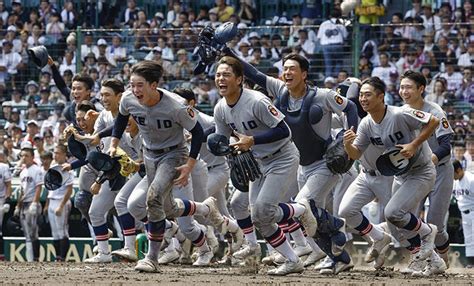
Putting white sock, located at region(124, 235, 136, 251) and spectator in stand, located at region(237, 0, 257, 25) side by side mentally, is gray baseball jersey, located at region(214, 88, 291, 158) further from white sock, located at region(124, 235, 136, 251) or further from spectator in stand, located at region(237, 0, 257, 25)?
spectator in stand, located at region(237, 0, 257, 25)

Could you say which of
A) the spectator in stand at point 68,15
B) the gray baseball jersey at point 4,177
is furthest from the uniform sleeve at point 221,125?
the spectator in stand at point 68,15

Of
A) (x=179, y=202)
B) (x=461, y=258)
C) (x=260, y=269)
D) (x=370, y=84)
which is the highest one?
(x=370, y=84)

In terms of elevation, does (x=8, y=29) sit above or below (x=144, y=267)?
above

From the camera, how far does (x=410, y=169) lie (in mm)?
13078

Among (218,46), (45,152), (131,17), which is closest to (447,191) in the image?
(218,46)

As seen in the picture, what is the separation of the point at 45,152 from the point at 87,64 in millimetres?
2039

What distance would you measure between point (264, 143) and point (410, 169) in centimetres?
167

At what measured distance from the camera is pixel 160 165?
12.8 metres

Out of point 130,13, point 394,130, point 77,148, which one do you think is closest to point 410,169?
point 394,130

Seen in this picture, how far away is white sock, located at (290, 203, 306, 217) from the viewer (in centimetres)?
1290

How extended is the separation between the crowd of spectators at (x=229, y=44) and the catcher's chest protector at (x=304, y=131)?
6120 mm

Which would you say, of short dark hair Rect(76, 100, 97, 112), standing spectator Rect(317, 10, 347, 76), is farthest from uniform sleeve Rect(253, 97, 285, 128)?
standing spectator Rect(317, 10, 347, 76)

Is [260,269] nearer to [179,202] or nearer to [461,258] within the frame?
[179,202]

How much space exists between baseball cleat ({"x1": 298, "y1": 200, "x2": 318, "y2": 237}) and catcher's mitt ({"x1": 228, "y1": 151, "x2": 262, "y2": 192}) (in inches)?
27.9
